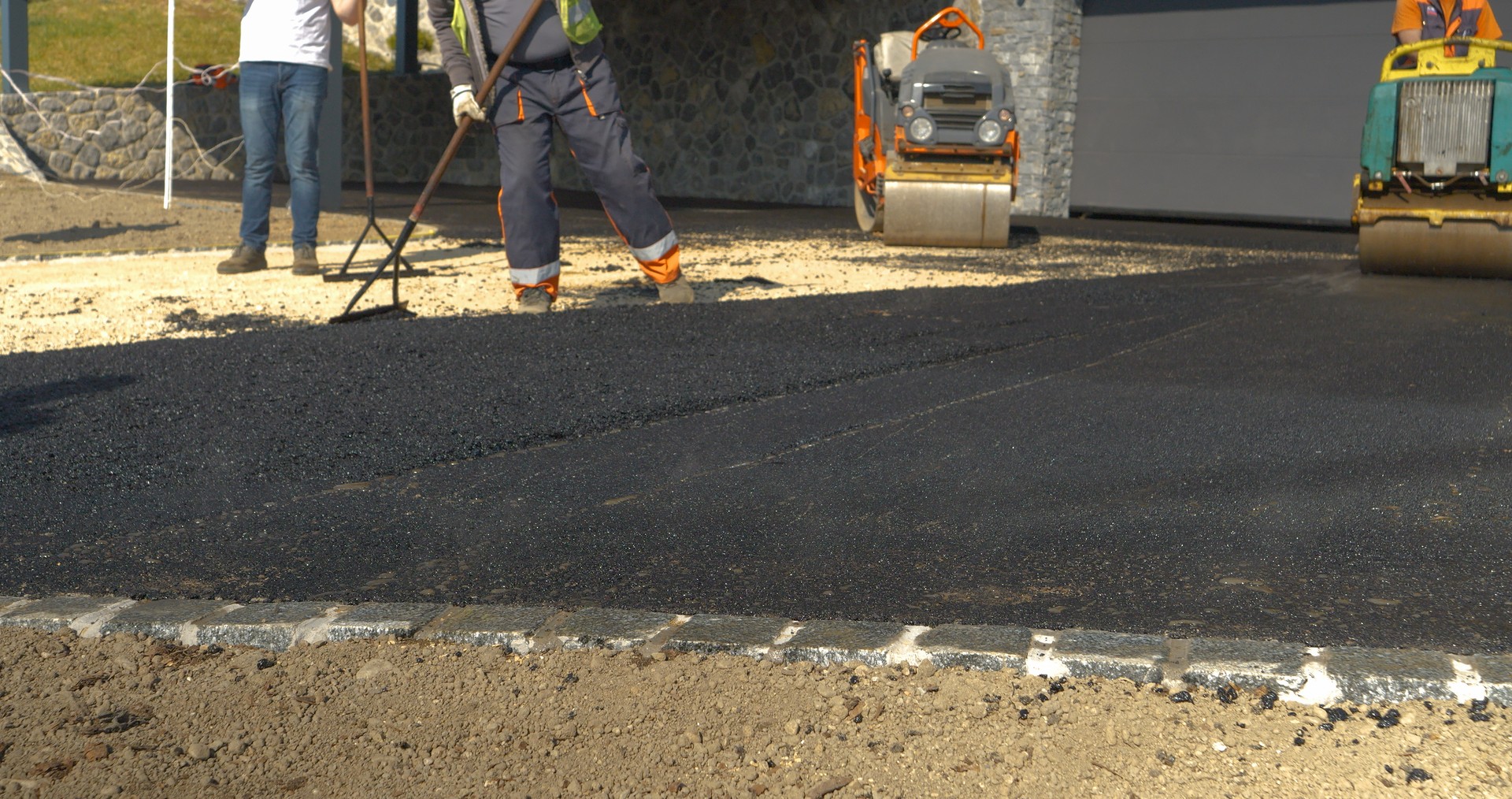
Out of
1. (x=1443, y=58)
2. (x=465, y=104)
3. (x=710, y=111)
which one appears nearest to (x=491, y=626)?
(x=465, y=104)

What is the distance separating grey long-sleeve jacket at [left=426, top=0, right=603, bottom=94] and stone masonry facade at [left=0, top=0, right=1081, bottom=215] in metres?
9.24

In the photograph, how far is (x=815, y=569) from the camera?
2834 mm

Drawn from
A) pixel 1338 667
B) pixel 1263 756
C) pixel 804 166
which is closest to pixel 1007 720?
pixel 1263 756

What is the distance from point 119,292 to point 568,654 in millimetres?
5332

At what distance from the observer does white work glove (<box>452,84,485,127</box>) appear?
5773mm

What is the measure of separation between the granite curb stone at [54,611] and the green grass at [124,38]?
25.9 metres

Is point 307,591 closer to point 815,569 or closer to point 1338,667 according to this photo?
point 815,569

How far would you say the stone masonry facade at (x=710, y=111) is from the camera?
14453mm

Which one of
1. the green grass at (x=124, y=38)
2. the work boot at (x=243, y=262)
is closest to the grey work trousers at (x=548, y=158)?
the work boot at (x=243, y=262)

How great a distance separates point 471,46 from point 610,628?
4.18 meters

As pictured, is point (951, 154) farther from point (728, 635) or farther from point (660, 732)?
point (660, 732)

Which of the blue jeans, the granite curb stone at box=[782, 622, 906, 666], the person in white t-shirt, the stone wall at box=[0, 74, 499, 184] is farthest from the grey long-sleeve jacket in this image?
the stone wall at box=[0, 74, 499, 184]

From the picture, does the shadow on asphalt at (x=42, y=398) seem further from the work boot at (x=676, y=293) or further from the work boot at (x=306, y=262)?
the work boot at (x=306, y=262)

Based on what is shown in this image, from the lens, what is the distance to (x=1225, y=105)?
538 inches
